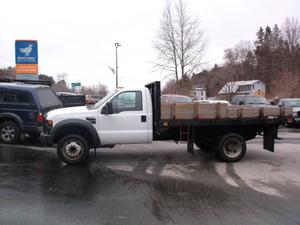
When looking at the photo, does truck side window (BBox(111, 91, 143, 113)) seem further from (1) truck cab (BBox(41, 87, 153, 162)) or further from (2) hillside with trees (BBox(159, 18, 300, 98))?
(2) hillside with trees (BBox(159, 18, 300, 98))

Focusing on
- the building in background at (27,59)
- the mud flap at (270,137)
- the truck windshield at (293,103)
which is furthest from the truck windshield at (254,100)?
the mud flap at (270,137)

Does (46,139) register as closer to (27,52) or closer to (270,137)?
(270,137)

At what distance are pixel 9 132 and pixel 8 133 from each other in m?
0.05

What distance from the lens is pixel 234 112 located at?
9391mm

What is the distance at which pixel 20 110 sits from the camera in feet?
40.0

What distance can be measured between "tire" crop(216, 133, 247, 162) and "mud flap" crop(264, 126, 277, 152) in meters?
0.84

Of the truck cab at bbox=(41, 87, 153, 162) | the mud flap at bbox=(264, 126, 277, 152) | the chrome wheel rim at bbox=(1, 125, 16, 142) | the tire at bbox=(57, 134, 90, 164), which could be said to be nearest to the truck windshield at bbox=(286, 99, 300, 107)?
the mud flap at bbox=(264, 126, 277, 152)

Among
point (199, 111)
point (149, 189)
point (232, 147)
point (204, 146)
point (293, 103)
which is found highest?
point (293, 103)

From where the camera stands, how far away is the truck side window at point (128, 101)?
9.10 meters

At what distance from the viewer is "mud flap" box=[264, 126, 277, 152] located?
9875mm

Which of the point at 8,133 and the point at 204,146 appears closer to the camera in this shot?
the point at 204,146

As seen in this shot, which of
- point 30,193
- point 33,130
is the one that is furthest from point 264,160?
point 33,130

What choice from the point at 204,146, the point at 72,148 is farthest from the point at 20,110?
the point at 204,146

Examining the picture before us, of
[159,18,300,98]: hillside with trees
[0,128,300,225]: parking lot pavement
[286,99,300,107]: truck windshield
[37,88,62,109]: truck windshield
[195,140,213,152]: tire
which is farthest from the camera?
[159,18,300,98]: hillside with trees
